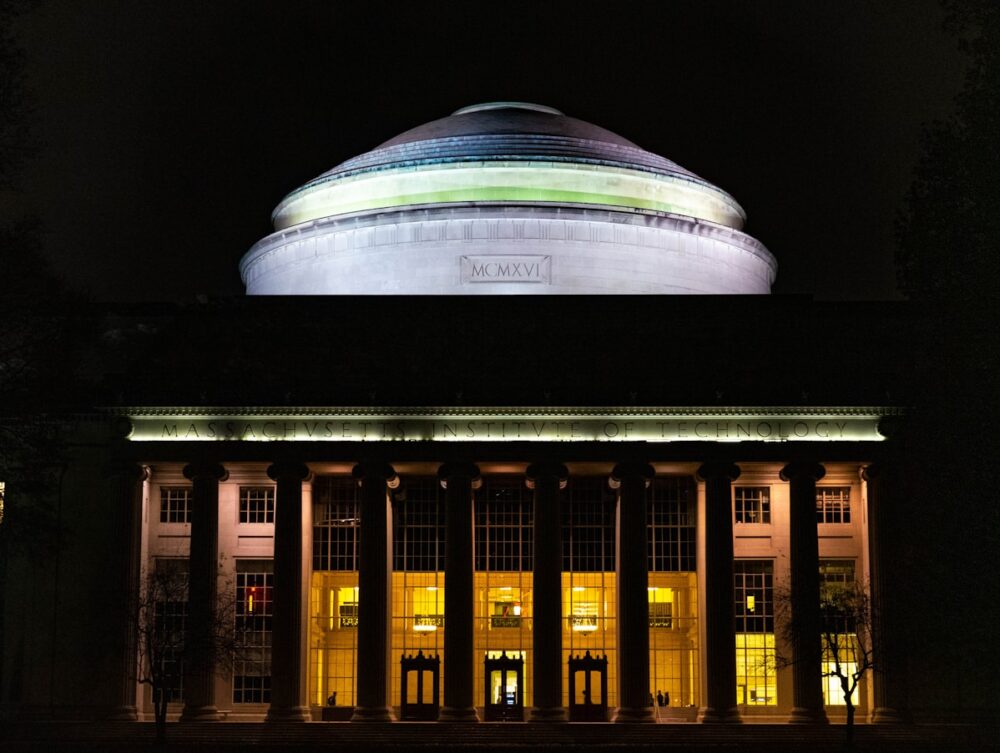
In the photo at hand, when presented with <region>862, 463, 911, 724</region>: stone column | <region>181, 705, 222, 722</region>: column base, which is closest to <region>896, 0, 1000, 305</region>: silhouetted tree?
<region>862, 463, 911, 724</region>: stone column

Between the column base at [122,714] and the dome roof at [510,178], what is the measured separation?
97.4 feet

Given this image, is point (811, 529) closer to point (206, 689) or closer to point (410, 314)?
point (410, 314)

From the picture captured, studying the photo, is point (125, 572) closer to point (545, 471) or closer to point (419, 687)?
point (419, 687)

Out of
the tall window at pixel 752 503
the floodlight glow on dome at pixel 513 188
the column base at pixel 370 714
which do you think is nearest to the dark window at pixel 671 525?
the tall window at pixel 752 503

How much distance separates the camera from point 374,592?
71.9m

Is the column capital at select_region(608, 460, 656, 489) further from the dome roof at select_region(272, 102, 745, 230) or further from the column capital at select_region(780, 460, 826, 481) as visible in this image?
the dome roof at select_region(272, 102, 745, 230)

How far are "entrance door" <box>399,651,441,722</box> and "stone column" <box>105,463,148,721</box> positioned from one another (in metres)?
11.4

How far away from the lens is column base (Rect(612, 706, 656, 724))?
230 feet

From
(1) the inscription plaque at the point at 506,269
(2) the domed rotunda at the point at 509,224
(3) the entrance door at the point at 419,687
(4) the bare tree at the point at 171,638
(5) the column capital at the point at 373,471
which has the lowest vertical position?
(3) the entrance door at the point at 419,687

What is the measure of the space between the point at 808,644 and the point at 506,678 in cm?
1331

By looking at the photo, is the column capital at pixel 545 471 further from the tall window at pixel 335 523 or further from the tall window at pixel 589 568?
the tall window at pixel 335 523

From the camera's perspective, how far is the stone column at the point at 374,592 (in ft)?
233

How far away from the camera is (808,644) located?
70.4 metres

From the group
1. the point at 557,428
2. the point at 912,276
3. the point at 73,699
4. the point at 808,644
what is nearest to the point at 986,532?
the point at 912,276
